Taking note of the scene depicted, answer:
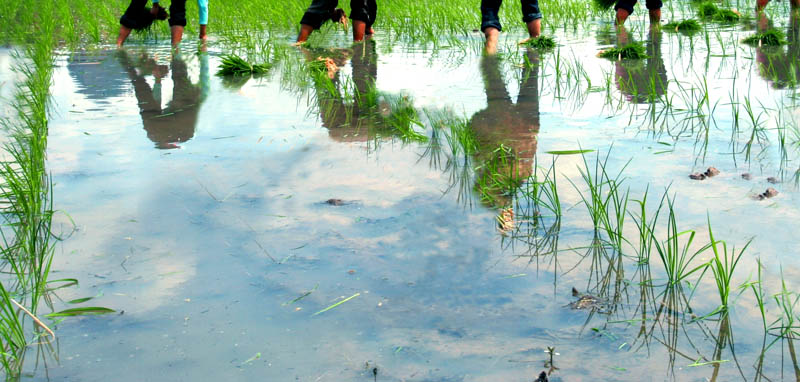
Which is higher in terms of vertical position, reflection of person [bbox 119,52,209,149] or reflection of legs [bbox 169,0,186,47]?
reflection of legs [bbox 169,0,186,47]

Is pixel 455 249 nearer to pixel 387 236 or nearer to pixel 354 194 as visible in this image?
pixel 387 236

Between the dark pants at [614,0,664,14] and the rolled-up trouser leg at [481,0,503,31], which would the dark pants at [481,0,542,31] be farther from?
the dark pants at [614,0,664,14]

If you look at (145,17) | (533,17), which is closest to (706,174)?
(533,17)

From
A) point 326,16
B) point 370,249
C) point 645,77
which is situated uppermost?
point 326,16

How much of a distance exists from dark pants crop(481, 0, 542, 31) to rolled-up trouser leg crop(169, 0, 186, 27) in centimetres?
250

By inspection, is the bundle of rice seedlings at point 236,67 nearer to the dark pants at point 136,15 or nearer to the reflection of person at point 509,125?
the reflection of person at point 509,125

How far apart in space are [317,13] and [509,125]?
3.59 metres

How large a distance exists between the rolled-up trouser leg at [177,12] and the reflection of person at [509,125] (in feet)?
10.3

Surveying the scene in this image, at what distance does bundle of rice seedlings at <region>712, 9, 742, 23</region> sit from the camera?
7.03 m

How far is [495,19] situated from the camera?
19.2 feet

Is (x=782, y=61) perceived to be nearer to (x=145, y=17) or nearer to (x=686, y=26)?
(x=686, y=26)

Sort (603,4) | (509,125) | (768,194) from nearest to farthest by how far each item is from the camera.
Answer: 1. (768,194)
2. (509,125)
3. (603,4)

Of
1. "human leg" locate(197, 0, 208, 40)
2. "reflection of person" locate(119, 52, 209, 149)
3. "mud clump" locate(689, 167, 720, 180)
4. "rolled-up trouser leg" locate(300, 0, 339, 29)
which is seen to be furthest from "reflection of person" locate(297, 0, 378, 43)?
"mud clump" locate(689, 167, 720, 180)

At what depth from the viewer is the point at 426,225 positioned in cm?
215
